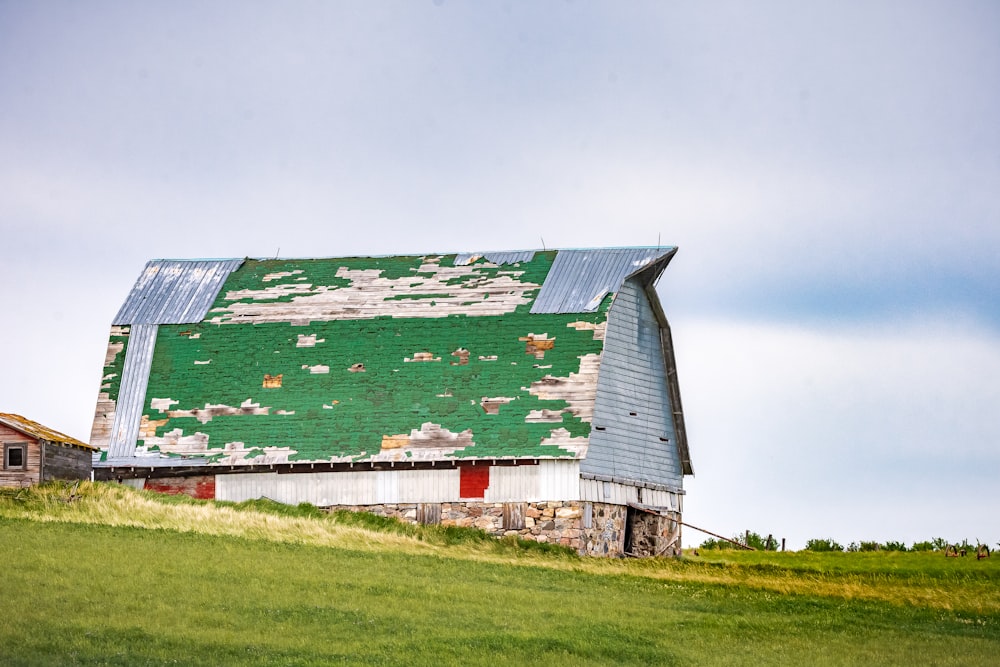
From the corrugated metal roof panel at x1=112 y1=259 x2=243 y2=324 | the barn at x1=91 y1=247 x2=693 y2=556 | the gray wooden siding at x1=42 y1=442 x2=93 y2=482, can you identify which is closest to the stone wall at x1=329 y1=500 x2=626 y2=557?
the barn at x1=91 y1=247 x2=693 y2=556

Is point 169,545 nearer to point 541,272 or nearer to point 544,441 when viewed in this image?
point 544,441

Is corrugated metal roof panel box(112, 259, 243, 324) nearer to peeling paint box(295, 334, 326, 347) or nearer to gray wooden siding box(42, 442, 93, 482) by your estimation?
peeling paint box(295, 334, 326, 347)

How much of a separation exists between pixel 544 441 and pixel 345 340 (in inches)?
311

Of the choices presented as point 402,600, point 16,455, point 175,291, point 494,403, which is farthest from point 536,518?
point 175,291

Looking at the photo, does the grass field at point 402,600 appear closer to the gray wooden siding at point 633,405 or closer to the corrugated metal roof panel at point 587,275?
the gray wooden siding at point 633,405

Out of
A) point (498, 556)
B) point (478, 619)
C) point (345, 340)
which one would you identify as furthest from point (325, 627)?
point (345, 340)

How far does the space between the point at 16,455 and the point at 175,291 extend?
34.4 ft

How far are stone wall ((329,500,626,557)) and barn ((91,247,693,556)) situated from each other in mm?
56

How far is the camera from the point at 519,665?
23.9 meters

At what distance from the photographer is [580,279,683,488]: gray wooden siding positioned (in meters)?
44.3

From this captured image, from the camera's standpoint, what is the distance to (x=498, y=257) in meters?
49.6

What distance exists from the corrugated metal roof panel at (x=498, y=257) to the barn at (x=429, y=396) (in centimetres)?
7

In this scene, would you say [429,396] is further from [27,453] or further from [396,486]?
[27,453]

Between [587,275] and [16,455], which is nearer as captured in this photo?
[16,455]
